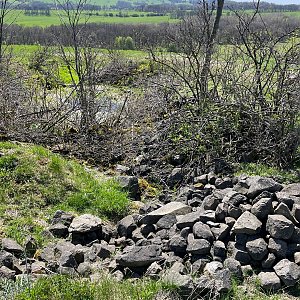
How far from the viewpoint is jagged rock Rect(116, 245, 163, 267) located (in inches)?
194

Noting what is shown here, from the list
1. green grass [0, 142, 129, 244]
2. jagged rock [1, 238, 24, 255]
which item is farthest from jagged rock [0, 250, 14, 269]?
green grass [0, 142, 129, 244]

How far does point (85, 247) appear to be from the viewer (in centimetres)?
564

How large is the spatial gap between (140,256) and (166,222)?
0.95 meters

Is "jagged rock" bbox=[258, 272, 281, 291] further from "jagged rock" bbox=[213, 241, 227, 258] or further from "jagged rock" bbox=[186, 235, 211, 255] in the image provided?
"jagged rock" bbox=[186, 235, 211, 255]

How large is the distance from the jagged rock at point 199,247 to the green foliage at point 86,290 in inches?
30.0

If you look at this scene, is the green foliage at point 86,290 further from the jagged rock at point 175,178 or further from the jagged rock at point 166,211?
the jagged rock at point 175,178

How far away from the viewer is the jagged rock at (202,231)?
5.25 metres

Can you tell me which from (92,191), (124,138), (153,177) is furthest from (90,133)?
(92,191)

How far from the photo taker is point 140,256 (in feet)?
16.4

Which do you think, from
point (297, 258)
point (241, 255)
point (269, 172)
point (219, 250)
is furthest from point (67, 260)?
point (269, 172)

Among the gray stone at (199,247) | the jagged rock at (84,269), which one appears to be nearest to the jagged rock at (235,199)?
the gray stone at (199,247)

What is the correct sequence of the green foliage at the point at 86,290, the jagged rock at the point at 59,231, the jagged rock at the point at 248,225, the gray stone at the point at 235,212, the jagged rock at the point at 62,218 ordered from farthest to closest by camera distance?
the jagged rock at the point at 62,218 < the jagged rock at the point at 59,231 < the gray stone at the point at 235,212 < the jagged rock at the point at 248,225 < the green foliage at the point at 86,290

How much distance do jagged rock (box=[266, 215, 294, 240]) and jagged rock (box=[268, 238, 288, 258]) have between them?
0.05 metres

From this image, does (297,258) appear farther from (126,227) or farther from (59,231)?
(59,231)
